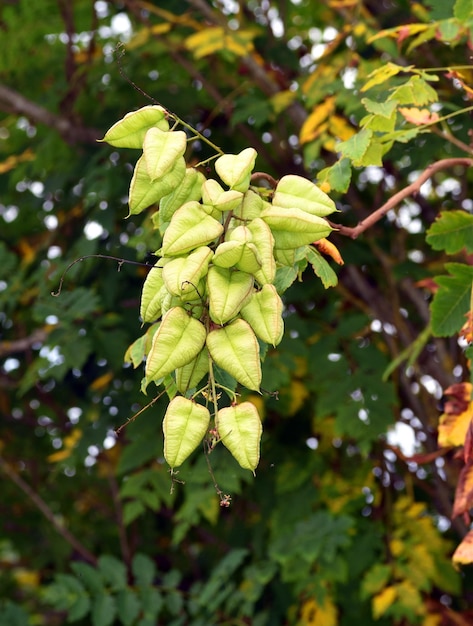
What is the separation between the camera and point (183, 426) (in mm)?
1149

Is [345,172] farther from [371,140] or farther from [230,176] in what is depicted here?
[230,176]

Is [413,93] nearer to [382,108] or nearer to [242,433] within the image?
[382,108]

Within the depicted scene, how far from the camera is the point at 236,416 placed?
1168mm

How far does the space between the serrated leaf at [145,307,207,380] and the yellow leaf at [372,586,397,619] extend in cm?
179

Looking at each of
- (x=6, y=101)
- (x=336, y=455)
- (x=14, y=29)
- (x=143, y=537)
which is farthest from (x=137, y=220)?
(x=143, y=537)

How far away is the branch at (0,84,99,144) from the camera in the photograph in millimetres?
3059

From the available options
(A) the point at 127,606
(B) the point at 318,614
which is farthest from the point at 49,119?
(B) the point at 318,614

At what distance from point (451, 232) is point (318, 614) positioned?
Result: 1613 mm

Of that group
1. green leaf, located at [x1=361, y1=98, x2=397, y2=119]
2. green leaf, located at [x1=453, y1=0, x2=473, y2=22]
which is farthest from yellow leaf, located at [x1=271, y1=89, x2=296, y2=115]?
green leaf, located at [x1=361, y1=98, x2=397, y2=119]

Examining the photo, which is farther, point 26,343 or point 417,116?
point 26,343

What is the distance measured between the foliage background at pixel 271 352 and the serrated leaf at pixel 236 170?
39.4 inches

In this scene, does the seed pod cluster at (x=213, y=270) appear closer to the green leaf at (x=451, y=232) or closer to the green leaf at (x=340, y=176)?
the green leaf at (x=340, y=176)

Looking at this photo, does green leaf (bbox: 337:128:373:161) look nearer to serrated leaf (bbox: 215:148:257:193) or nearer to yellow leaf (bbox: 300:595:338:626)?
serrated leaf (bbox: 215:148:257:193)

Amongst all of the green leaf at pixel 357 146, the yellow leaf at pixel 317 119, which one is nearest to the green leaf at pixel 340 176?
the green leaf at pixel 357 146
